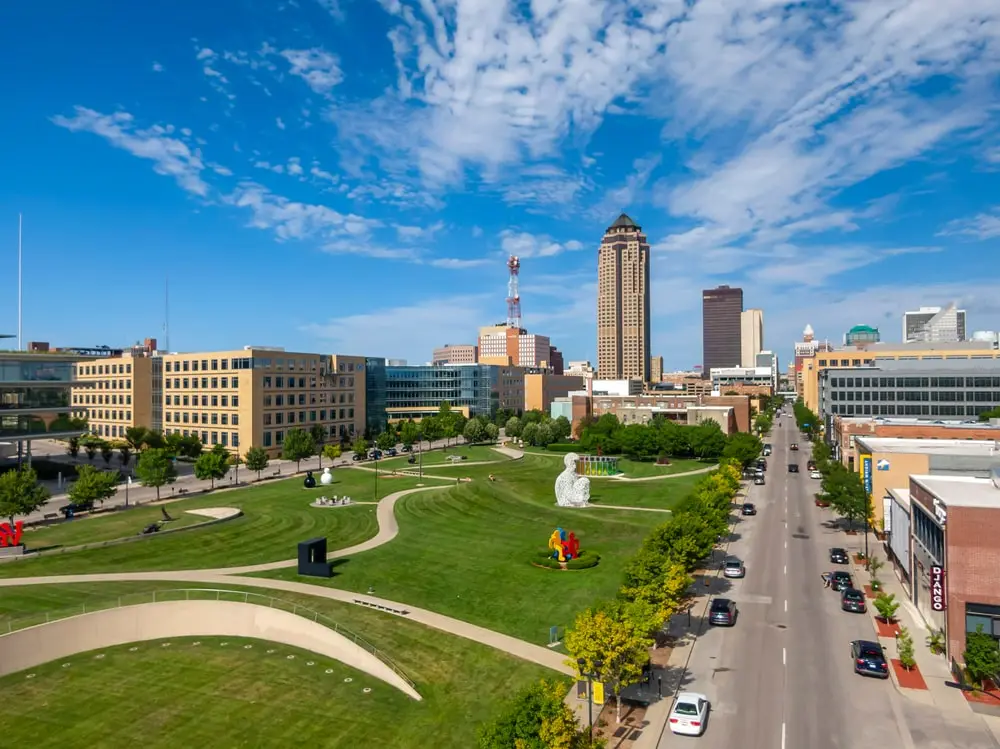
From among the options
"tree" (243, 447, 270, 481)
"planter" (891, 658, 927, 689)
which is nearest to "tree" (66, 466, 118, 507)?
"tree" (243, 447, 270, 481)

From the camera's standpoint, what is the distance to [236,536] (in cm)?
5922

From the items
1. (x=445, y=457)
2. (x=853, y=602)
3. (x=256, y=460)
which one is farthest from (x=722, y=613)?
(x=445, y=457)

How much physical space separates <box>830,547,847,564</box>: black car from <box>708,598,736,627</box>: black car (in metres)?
17.5

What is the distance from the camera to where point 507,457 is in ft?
394

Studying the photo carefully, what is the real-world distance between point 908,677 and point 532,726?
23060mm

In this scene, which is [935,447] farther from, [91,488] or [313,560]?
[91,488]

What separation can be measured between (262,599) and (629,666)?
23291 millimetres

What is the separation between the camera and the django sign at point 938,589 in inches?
1313

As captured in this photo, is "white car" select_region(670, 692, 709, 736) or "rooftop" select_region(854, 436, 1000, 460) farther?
"rooftop" select_region(854, 436, 1000, 460)

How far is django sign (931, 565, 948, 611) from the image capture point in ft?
109

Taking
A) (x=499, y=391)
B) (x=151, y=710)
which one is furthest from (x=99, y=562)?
(x=499, y=391)

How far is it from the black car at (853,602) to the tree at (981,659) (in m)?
10.4

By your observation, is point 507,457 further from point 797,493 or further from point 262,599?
point 262,599

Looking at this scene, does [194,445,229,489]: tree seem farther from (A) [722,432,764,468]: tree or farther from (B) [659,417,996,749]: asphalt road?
(A) [722,432,764,468]: tree
